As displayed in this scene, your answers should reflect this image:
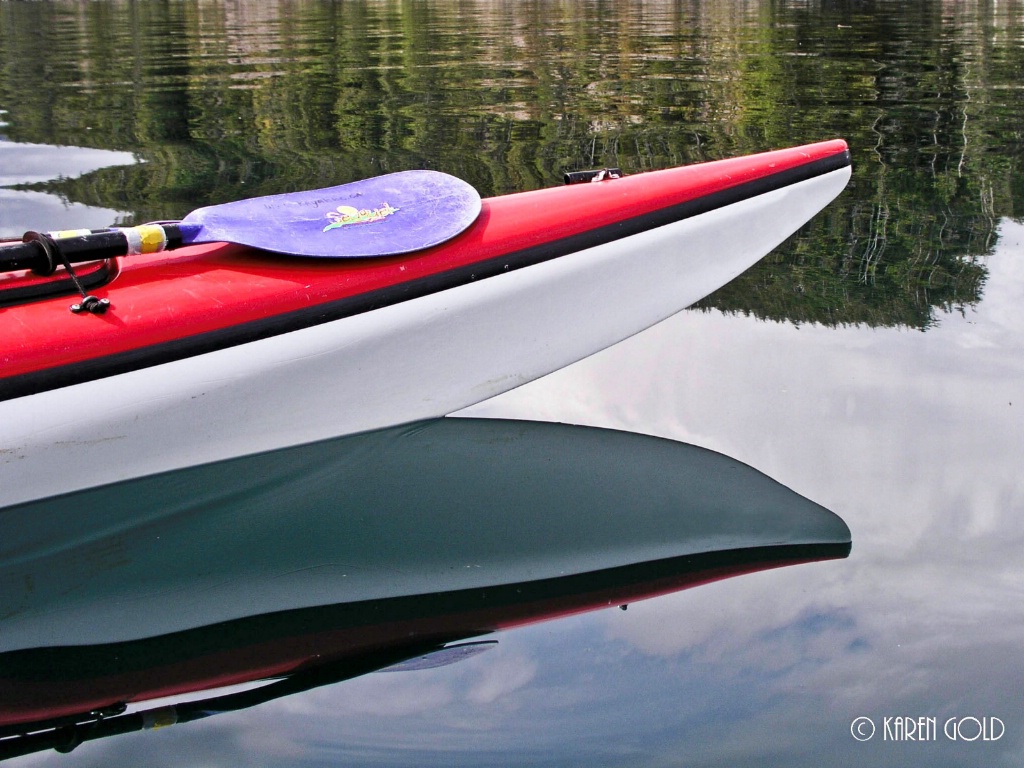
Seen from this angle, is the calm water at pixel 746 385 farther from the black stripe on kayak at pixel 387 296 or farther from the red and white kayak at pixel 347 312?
the black stripe on kayak at pixel 387 296

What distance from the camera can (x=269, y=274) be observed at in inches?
121

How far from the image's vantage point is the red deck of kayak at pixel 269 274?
110 inches

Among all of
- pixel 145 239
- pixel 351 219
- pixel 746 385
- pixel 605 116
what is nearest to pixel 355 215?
pixel 351 219

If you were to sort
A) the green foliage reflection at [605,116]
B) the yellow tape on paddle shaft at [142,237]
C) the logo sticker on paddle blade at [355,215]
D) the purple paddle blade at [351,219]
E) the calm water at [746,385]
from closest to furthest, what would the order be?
the calm water at [746,385], the yellow tape on paddle shaft at [142,237], the purple paddle blade at [351,219], the logo sticker on paddle blade at [355,215], the green foliage reflection at [605,116]

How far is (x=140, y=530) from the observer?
3018 mm

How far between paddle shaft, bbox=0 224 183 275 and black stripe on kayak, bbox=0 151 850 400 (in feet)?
0.96

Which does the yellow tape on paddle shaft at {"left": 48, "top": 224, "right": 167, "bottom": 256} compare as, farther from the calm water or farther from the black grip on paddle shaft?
the calm water

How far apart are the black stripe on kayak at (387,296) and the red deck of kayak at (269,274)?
0.6 inches

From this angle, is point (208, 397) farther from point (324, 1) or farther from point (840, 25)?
point (324, 1)

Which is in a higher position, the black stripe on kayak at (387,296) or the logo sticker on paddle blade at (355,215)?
the logo sticker on paddle blade at (355,215)

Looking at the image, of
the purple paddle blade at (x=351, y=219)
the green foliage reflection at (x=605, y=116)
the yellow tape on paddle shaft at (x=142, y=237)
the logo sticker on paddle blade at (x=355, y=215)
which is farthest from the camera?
the green foliage reflection at (x=605, y=116)

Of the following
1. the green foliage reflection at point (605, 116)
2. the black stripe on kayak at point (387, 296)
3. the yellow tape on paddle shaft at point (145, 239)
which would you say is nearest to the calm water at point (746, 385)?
the green foliage reflection at point (605, 116)

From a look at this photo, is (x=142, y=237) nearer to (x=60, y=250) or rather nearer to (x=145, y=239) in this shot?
(x=145, y=239)

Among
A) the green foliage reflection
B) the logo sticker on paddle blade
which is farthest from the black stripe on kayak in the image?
the green foliage reflection
